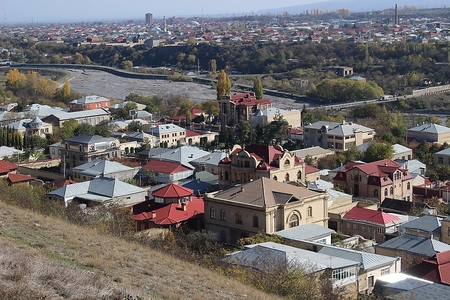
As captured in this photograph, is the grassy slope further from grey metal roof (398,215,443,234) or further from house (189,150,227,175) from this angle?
house (189,150,227,175)

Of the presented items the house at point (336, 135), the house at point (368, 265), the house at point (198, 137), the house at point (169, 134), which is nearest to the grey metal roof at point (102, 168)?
the house at point (169, 134)

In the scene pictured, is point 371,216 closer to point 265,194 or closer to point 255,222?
point 265,194

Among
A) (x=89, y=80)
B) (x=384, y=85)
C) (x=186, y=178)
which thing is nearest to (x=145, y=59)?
(x=89, y=80)

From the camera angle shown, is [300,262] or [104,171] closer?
[300,262]

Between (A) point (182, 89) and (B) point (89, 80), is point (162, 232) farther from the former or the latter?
(B) point (89, 80)

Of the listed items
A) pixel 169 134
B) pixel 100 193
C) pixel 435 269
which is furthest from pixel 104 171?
pixel 435 269

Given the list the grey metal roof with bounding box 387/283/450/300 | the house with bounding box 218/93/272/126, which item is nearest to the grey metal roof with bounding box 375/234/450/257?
the grey metal roof with bounding box 387/283/450/300

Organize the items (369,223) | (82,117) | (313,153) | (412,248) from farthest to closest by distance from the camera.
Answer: (82,117) < (313,153) < (369,223) < (412,248)
